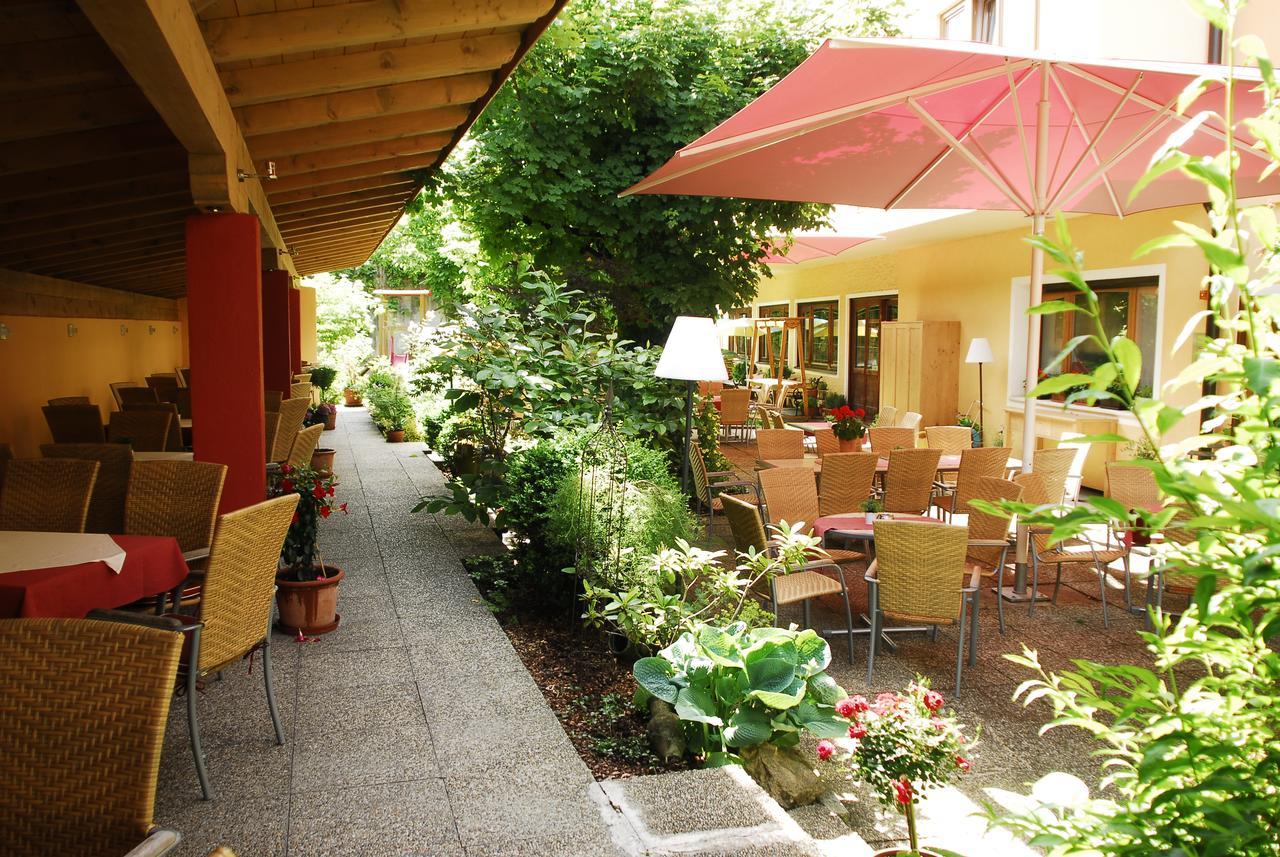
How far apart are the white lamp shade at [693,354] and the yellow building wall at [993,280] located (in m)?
3.09

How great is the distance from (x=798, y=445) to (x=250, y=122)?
15.9ft

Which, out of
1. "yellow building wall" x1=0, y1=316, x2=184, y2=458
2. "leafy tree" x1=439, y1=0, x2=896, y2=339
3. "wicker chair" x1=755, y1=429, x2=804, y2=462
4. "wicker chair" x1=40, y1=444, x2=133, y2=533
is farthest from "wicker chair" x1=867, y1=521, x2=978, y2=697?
"yellow building wall" x1=0, y1=316, x2=184, y2=458

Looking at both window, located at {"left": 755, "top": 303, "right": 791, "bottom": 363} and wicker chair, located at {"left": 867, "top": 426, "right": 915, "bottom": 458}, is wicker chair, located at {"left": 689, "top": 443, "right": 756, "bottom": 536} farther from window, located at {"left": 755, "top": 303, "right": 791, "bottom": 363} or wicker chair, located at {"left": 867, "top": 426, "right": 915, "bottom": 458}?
window, located at {"left": 755, "top": 303, "right": 791, "bottom": 363}

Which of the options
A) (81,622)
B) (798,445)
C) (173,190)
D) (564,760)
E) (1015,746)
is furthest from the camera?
(798,445)

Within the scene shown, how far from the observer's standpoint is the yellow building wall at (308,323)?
62.3 feet

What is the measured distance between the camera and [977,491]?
600 centimetres

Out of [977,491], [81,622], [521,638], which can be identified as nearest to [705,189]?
[977,491]

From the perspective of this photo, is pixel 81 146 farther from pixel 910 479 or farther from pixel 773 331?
pixel 773 331

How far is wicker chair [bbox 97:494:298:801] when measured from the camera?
3037 millimetres

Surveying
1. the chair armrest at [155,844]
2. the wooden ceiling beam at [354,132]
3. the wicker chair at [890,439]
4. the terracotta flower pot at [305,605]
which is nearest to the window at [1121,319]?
the wicker chair at [890,439]

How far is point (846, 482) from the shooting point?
638cm

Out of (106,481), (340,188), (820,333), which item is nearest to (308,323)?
(820,333)

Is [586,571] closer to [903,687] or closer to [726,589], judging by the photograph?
[726,589]

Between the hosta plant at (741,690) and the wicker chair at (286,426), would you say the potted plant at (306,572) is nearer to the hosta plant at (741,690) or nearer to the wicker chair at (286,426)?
the hosta plant at (741,690)
